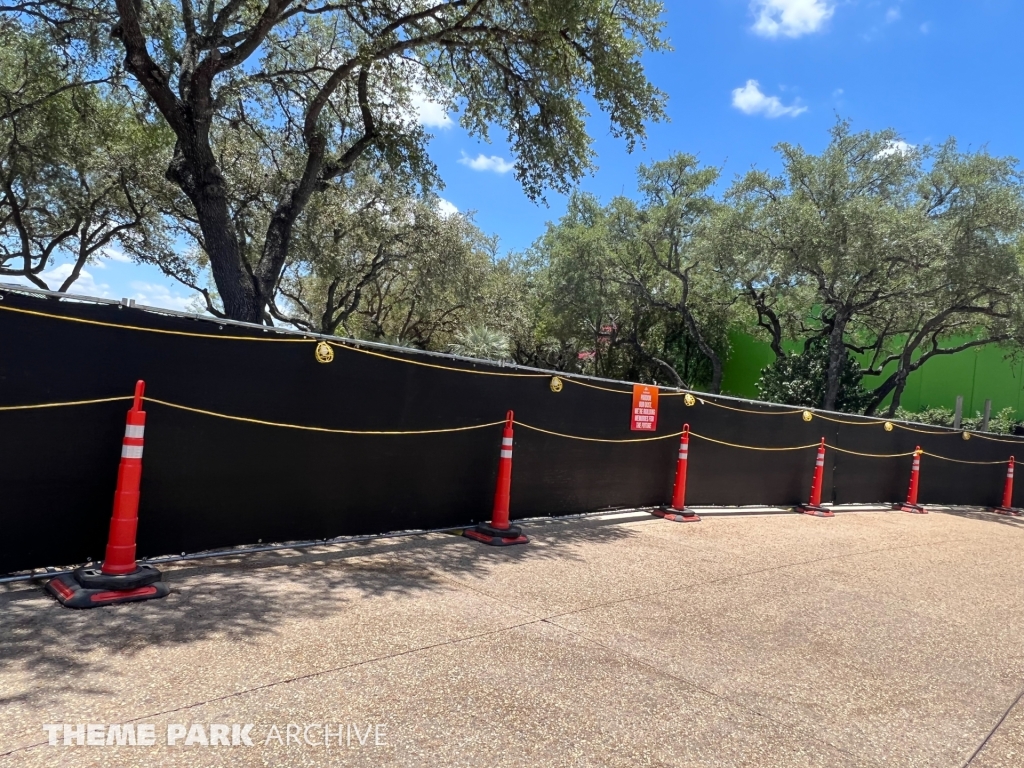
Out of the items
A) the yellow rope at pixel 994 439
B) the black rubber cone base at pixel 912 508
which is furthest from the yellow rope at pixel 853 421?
the yellow rope at pixel 994 439

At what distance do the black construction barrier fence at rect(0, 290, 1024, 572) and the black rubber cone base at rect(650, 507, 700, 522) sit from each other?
20 centimetres

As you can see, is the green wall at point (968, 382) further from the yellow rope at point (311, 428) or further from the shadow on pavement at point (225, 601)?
the shadow on pavement at point (225, 601)

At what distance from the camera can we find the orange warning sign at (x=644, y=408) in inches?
388

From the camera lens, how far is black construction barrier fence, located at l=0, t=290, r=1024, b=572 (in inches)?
194

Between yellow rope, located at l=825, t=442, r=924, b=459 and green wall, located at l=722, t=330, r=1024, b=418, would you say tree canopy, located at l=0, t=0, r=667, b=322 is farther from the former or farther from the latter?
green wall, located at l=722, t=330, r=1024, b=418

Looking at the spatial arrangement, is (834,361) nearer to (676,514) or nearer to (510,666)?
(676,514)

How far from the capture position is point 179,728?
326 centimetres

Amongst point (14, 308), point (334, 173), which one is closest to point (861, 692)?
point (14, 308)

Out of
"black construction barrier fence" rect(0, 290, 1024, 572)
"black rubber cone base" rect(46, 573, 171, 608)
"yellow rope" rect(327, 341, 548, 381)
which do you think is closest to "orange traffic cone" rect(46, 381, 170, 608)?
"black rubber cone base" rect(46, 573, 171, 608)

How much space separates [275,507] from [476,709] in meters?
3.24

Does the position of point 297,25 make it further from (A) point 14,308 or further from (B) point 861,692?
(B) point 861,692

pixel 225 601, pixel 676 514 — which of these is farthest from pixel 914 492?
pixel 225 601

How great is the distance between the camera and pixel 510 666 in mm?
4281

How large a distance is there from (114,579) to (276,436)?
5.73ft
